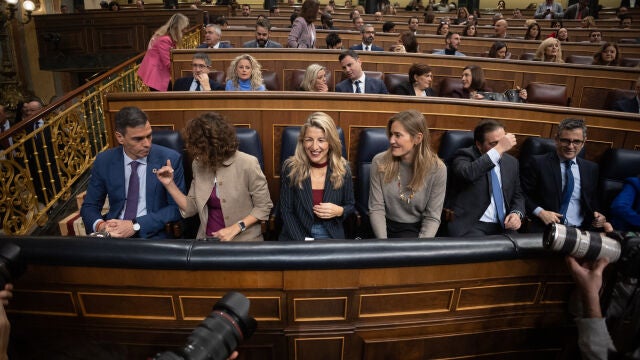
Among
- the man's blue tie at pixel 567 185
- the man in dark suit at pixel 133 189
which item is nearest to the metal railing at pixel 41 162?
the man in dark suit at pixel 133 189

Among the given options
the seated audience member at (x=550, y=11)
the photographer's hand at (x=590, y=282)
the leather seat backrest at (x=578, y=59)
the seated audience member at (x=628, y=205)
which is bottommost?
the seated audience member at (x=628, y=205)

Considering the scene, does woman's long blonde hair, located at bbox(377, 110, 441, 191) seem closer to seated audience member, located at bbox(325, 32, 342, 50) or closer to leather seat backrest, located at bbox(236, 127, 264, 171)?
leather seat backrest, located at bbox(236, 127, 264, 171)

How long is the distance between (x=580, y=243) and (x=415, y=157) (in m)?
1.00

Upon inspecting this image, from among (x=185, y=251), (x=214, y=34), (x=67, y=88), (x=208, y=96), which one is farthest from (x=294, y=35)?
(x=67, y=88)

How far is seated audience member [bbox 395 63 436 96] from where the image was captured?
3.27 meters

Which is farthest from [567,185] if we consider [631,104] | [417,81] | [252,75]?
[252,75]

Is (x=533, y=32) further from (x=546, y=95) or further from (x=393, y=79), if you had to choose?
(x=393, y=79)

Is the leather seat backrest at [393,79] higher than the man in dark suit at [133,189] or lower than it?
higher

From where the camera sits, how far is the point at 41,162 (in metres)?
3.03

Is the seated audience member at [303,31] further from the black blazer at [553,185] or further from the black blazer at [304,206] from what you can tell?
the black blazer at [553,185]

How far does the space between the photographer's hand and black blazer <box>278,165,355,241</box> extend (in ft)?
3.63

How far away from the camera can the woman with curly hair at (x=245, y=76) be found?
329 cm

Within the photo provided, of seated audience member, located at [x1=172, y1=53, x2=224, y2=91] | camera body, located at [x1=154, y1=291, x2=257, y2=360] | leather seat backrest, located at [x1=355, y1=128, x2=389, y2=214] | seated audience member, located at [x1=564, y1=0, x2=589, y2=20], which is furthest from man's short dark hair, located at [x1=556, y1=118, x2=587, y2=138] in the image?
seated audience member, located at [x1=564, y1=0, x2=589, y2=20]

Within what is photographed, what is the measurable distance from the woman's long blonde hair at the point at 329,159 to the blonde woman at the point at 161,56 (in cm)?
262
